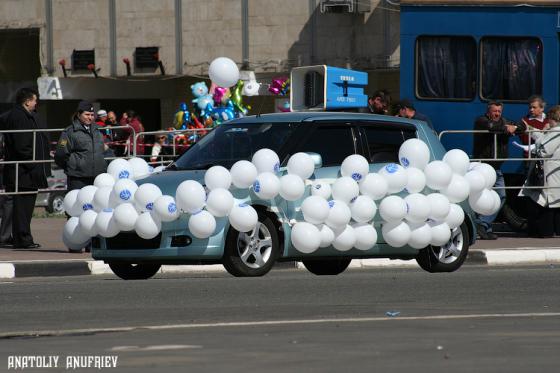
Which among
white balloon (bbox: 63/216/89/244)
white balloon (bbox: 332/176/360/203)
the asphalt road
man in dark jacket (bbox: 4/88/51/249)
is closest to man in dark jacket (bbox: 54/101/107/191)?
man in dark jacket (bbox: 4/88/51/249)

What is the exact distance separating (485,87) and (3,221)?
7.54m

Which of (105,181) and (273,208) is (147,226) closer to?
(273,208)

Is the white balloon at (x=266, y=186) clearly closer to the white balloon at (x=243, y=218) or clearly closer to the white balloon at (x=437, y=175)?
the white balloon at (x=243, y=218)

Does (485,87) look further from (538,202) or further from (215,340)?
(215,340)

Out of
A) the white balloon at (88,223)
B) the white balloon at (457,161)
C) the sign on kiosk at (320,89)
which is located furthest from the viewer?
the sign on kiosk at (320,89)

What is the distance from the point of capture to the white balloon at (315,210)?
13.0 metres

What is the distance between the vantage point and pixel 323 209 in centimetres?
1298

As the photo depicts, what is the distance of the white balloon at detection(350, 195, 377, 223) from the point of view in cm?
1325

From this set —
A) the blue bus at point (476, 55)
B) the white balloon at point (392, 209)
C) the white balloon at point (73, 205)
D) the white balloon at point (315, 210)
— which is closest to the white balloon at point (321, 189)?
the white balloon at point (315, 210)

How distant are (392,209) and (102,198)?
2666 mm

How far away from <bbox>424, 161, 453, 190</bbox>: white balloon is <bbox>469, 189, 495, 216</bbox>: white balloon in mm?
713

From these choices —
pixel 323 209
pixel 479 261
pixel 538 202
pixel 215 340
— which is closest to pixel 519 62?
pixel 538 202

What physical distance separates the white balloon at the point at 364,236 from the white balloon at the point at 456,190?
1028 mm

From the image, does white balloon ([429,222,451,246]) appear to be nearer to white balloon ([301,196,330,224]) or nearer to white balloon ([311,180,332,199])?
white balloon ([311,180,332,199])
